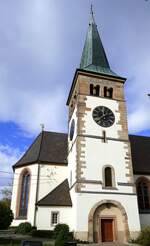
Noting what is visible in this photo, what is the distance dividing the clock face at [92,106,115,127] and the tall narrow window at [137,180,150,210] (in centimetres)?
750

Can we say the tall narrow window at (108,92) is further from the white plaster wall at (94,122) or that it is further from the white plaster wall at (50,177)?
the white plaster wall at (50,177)

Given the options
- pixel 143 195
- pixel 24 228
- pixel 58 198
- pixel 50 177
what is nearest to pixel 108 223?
pixel 58 198

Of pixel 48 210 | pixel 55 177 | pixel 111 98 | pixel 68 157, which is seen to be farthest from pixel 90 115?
pixel 48 210

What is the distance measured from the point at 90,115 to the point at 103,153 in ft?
14.1

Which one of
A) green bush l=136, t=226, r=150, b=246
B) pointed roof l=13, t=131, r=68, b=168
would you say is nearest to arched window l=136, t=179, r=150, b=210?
green bush l=136, t=226, r=150, b=246

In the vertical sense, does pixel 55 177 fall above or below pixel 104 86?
below

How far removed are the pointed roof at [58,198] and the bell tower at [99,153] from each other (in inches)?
35.9

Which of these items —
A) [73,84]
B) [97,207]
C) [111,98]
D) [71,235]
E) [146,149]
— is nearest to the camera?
[71,235]

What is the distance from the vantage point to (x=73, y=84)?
30516 mm

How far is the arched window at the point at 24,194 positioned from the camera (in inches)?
1032

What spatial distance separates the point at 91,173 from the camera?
23.2 metres

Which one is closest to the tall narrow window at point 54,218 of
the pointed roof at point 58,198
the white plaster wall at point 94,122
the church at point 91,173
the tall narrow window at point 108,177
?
the church at point 91,173

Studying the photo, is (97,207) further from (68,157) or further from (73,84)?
(73,84)

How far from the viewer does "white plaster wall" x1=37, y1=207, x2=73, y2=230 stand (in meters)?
23.5
